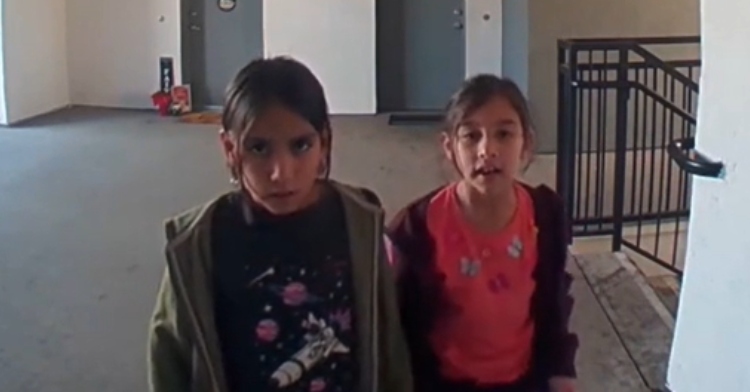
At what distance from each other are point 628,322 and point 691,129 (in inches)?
76.5

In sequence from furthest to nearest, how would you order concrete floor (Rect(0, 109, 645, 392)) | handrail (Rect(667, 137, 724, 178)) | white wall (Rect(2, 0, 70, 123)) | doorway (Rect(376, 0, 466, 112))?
doorway (Rect(376, 0, 466, 112)), white wall (Rect(2, 0, 70, 123)), concrete floor (Rect(0, 109, 645, 392)), handrail (Rect(667, 137, 724, 178))

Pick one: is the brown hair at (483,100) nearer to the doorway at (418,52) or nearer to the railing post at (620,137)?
the railing post at (620,137)

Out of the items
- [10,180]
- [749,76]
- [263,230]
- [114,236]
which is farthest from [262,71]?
[10,180]

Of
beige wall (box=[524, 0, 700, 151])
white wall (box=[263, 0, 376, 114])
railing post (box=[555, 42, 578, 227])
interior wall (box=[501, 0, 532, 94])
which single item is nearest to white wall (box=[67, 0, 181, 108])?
white wall (box=[263, 0, 376, 114])

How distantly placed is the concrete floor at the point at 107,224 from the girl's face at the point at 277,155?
1.53 feet

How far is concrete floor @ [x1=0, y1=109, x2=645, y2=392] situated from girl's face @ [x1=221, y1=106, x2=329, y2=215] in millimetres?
465

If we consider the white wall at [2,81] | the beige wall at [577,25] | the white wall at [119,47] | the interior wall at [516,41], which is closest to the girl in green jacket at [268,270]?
the interior wall at [516,41]

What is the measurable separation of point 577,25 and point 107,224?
4109 millimetres

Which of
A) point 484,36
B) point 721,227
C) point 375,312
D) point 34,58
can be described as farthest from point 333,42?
point 375,312

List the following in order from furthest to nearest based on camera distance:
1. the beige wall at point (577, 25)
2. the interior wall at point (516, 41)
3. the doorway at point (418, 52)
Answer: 1. the doorway at point (418, 52)
2. the interior wall at point (516, 41)
3. the beige wall at point (577, 25)

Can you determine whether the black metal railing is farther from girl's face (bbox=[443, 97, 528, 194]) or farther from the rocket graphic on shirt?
the rocket graphic on shirt

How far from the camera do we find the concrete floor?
12.0 ft

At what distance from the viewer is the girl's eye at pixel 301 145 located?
4.20 feet

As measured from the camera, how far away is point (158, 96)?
9641mm
